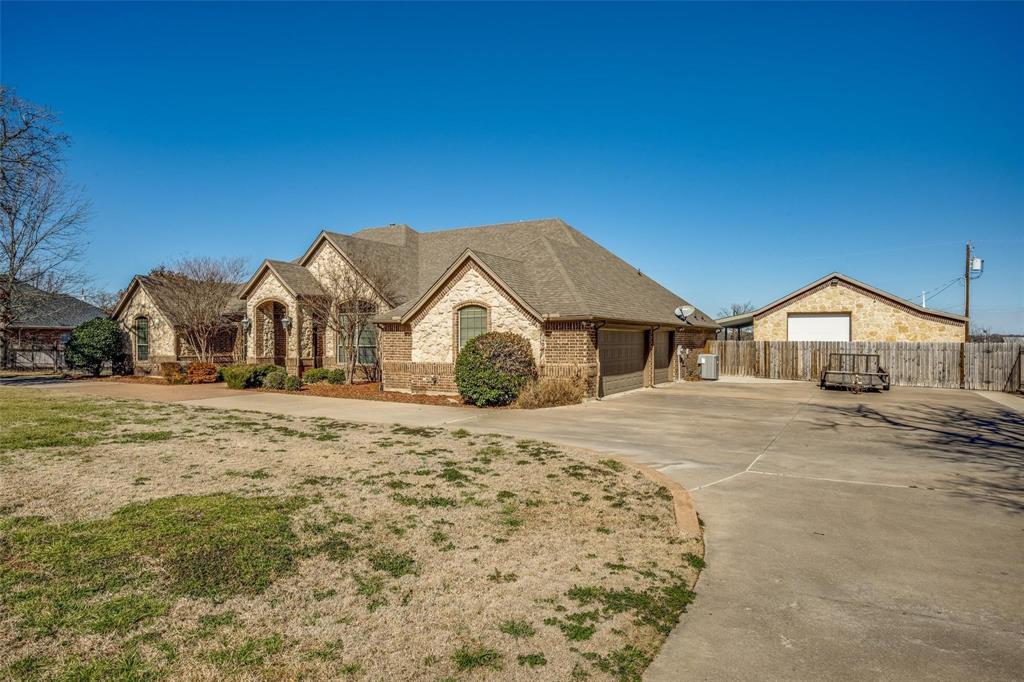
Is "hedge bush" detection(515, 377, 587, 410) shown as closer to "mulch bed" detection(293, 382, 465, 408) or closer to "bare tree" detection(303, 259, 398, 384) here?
"mulch bed" detection(293, 382, 465, 408)

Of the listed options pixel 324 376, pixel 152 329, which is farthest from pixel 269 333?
pixel 152 329

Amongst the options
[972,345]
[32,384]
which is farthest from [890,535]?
[32,384]

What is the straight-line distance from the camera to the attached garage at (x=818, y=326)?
99.7ft

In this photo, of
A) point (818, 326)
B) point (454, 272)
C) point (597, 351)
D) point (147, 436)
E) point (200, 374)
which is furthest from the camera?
point (818, 326)

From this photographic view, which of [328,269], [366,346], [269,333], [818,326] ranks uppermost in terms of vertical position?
[328,269]

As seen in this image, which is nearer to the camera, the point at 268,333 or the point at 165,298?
the point at 268,333

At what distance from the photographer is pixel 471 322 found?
65.4ft

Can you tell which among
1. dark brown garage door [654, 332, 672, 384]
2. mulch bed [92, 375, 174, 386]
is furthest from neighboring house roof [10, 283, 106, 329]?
dark brown garage door [654, 332, 672, 384]

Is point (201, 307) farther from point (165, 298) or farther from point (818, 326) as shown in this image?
point (818, 326)

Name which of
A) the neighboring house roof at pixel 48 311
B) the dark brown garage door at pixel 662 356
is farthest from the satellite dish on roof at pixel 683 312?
the neighboring house roof at pixel 48 311

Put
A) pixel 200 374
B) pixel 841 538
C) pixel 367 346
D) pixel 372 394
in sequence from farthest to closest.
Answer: pixel 200 374, pixel 367 346, pixel 372 394, pixel 841 538

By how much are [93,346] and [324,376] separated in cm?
1394

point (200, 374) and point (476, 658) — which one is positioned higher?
point (200, 374)

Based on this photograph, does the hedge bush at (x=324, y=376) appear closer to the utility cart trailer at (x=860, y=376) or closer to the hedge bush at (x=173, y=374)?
the hedge bush at (x=173, y=374)
